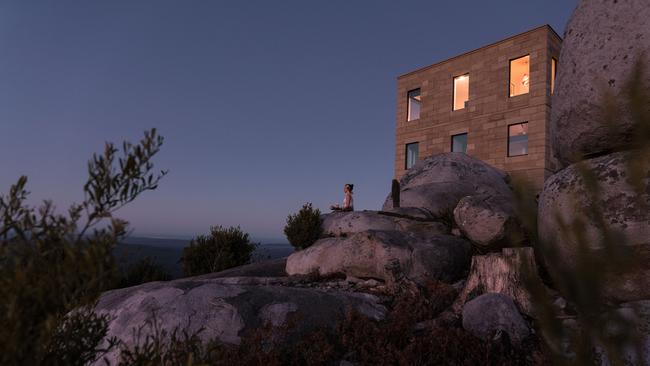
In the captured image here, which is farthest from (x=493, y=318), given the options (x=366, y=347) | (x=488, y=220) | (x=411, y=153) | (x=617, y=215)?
(x=411, y=153)

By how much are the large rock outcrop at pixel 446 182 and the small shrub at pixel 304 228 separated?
89.6 inches

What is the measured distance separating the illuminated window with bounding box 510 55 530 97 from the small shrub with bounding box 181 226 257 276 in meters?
17.3

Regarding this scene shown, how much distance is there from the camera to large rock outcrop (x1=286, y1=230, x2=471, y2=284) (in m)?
7.33

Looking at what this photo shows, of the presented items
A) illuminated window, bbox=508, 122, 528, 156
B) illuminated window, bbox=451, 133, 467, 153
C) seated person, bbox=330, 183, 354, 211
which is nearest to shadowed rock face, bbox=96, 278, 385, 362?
seated person, bbox=330, 183, 354, 211

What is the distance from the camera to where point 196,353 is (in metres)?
2.16

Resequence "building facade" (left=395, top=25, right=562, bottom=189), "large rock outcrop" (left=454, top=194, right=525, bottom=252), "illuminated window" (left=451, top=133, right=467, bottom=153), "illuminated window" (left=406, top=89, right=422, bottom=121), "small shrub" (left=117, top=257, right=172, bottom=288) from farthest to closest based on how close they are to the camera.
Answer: "illuminated window" (left=406, top=89, right=422, bottom=121), "illuminated window" (left=451, top=133, right=467, bottom=153), "building facade" (left=395, top=25, right=562, bottom=189), "small shrub" (left=117, top=257, right=172, bottom=288), "large rock outcrop" (left=454, top=194, right=525, bottom=252)

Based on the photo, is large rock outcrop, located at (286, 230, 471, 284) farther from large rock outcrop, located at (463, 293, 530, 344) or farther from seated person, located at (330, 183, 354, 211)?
seated person, located at (330, 183, 354, 211)

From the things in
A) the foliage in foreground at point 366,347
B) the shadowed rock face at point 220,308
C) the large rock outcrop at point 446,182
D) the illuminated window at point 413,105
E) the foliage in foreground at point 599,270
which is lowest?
the foliage in foreground at point 366,347

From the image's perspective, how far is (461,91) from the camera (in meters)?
24.1

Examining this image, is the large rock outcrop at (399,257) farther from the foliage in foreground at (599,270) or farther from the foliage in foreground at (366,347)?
the foliage in foreground at (599,270)

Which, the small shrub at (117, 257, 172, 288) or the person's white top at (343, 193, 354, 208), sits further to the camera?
the person's white top at (343, 193, 354, 208)

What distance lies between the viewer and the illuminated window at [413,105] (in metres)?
26.6

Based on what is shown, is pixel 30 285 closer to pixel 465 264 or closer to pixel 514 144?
pixel 465 264

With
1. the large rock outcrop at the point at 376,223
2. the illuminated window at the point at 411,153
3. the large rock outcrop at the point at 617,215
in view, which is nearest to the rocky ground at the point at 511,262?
the large rock outcrop at the point at 617,215
